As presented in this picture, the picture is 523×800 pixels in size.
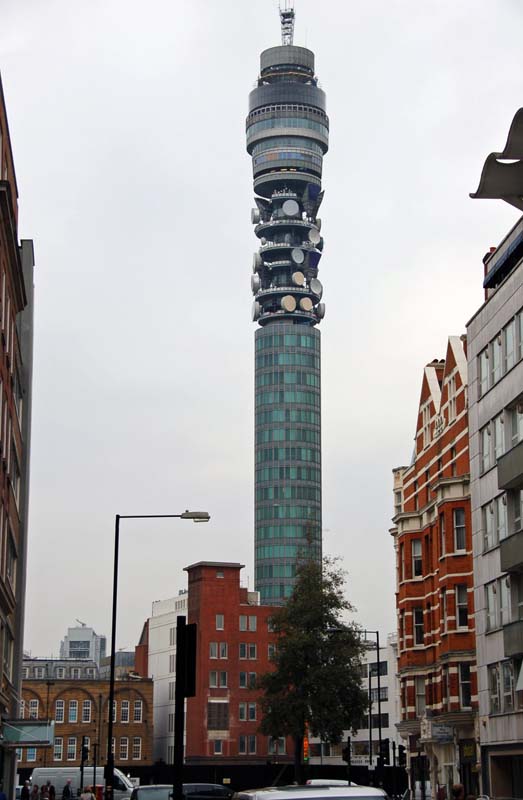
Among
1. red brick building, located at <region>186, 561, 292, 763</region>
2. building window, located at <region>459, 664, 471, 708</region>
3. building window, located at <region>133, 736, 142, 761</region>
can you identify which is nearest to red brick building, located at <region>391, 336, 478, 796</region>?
building window, located at <region>459, 664, 471, 708</region>

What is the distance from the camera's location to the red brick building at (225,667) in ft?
459

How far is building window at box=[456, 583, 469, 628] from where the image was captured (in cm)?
6456

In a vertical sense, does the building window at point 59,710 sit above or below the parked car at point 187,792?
above

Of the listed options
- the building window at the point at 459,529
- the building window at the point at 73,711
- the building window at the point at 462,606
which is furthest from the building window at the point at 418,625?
the building window at the point at 73,711

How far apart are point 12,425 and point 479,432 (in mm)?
19860

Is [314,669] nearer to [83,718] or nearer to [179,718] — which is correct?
[179,718]

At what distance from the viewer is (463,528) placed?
2564 inches

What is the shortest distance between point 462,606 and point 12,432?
23763 mm

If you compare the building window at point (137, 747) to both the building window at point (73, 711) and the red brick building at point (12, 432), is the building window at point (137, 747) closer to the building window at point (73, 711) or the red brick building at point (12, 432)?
the building window at point (73, 711)

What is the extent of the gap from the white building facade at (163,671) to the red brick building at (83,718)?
4.09 m

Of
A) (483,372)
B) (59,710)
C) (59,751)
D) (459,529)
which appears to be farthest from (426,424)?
(59,751)

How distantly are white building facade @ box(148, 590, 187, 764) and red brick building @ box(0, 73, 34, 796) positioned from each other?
81887 mm

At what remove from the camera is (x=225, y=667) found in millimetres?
140750

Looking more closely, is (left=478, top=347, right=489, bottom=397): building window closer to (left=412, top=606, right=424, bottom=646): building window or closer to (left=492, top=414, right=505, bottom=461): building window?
(left=492, top=414, right=505, bottom=461): building window
